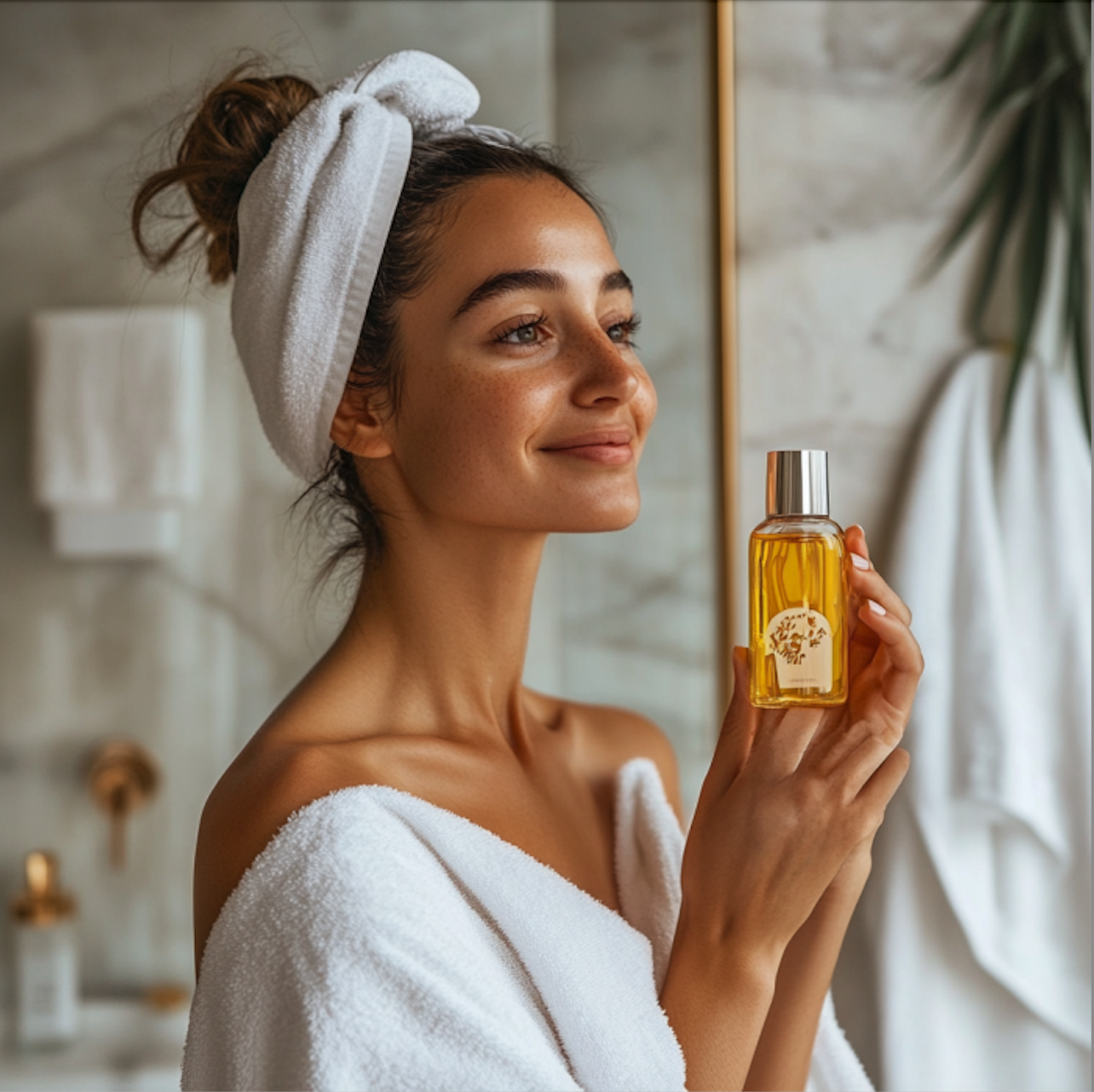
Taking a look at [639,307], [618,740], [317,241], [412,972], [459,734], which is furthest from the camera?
[639,307]

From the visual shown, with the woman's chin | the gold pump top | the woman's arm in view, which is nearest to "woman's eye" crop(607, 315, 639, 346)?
the woman's chin

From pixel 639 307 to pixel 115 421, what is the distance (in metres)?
0.58

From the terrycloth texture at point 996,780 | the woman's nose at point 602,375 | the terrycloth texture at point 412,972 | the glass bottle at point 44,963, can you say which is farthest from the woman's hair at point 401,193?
the glass bottle at point 44,963

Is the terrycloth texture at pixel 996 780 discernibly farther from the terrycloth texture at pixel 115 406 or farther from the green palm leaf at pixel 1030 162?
the terrycloth texture at pixel 115 406

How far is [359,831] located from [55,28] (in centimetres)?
104

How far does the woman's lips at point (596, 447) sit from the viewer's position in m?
0.73

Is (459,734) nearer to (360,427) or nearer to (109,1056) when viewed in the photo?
(360,427)

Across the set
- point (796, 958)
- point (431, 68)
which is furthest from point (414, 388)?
point (796, 958)

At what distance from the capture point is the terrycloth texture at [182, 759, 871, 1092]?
22.5 inches

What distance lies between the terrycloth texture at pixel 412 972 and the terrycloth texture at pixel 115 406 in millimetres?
724

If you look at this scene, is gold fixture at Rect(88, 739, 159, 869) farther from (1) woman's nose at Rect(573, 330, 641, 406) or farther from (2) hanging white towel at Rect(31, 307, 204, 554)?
(1) woman's nose at Rect(573, 330, 641, 406)

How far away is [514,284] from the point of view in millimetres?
724

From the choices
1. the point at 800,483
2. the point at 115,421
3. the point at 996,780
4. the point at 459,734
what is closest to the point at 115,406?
the point at 115,421

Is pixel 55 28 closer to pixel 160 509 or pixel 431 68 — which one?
pixel 160 509
